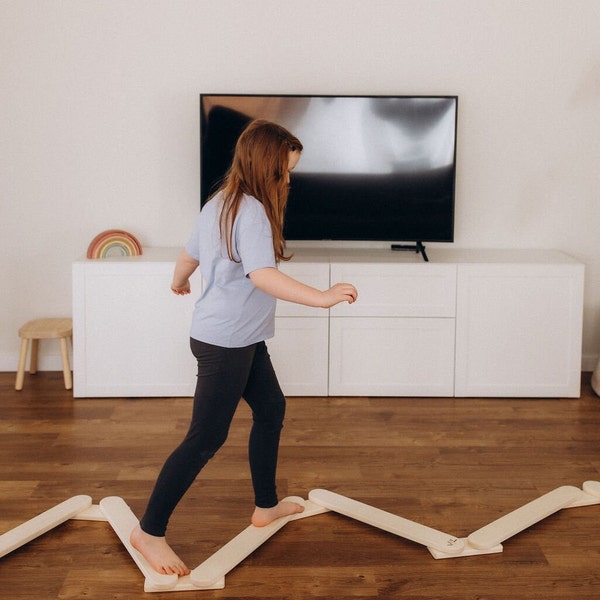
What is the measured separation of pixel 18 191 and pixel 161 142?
0.74 m

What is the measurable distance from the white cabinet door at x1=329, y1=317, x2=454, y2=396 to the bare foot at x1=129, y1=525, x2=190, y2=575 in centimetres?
175

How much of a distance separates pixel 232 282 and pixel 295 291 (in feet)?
0.68

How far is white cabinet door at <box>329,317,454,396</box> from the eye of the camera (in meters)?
4.02

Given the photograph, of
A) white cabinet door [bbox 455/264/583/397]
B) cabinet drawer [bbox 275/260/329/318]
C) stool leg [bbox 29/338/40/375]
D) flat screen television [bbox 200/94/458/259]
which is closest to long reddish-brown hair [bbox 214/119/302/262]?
cabinet drawer [bbox 275/260/329/318]

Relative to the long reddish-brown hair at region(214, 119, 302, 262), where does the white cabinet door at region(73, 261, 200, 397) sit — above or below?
below

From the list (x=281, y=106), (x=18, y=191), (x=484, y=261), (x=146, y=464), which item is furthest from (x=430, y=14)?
(x=146, y=464)

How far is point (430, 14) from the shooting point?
423cm

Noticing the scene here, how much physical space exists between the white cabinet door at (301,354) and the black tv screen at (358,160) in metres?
0.43

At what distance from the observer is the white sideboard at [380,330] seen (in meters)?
3.97

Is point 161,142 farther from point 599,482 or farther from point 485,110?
point 599,482

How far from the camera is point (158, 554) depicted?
2.38 m

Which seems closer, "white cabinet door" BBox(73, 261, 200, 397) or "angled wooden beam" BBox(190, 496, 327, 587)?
"angled wooden beam" BBox(190, 496, 327, 587)

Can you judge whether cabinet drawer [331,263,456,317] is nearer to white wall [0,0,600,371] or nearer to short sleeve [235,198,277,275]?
white wall [0,0,600,371]

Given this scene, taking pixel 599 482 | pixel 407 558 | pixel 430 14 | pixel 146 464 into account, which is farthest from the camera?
pixel 430 14
